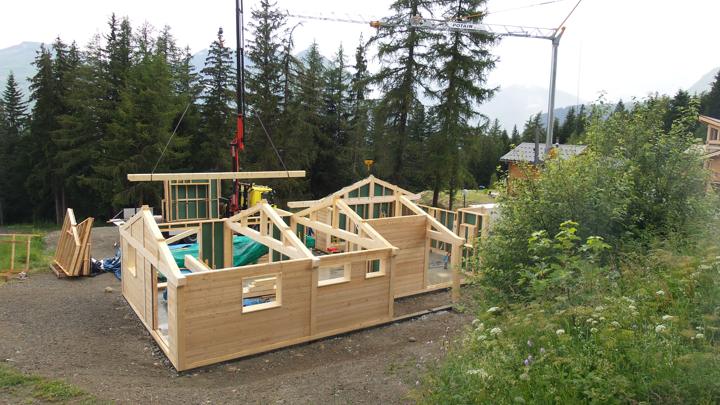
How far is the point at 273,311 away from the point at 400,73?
17.5 m

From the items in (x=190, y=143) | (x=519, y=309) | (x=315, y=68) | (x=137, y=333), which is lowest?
(x=137, y=333)

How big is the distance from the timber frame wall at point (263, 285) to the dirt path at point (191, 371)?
1.11ft

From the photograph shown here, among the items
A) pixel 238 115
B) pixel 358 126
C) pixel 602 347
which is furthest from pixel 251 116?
pixel 602 347

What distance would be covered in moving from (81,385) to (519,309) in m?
6.35

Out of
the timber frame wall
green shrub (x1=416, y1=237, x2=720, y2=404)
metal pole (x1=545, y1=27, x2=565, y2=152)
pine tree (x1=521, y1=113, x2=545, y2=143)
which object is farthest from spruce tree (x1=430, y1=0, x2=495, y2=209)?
pine tree (x1=521, y1=113, x2=545, y2=143)

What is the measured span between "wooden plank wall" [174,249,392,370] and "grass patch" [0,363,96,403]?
1.69 meters

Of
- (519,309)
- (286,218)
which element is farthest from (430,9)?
(519,309)

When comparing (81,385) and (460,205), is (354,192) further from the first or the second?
(460,205)

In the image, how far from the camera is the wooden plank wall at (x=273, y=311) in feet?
26.6

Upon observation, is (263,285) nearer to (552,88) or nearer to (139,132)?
(552,88)

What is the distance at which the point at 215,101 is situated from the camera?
3191 cm

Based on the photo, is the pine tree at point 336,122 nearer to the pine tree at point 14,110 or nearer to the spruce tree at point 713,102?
the pine tree at point 14,110

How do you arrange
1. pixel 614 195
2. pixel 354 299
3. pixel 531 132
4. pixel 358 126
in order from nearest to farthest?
1. pixel 614 195
2. pixel 354 299
3. pixel 358 126
4. pixel 531 132

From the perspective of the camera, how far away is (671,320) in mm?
3980
